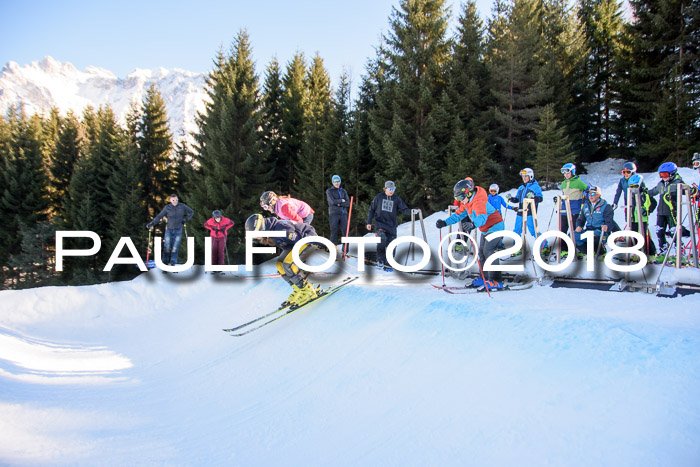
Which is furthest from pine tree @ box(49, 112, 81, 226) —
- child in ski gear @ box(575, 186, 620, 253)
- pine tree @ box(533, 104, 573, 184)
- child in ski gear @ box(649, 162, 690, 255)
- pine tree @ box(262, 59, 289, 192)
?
child in ski gear @ box(649, 162, 690, 255)

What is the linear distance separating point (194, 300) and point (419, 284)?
21.4 ft

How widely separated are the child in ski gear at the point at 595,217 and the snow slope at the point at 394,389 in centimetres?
234

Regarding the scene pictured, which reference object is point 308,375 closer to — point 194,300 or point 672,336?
point 672,336

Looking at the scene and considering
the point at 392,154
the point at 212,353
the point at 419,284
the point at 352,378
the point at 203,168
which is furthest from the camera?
the point at 203,168

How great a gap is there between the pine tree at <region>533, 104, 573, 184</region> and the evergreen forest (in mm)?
68

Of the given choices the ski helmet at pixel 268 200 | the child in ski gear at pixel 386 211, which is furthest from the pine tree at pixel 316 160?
the ski helmet at pixel 268 200

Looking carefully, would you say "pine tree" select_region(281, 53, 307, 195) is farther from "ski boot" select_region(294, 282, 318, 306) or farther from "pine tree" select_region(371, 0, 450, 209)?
"ski boot" select_region(294, 282, 318, 306)

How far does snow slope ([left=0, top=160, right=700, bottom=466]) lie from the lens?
3334mm

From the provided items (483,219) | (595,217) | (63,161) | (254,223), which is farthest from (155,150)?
(595,217)

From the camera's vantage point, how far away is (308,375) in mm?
5379

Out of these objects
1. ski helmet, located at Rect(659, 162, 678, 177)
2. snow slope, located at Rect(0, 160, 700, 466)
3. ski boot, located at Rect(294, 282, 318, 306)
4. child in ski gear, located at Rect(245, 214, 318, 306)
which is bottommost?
snow slope, located at Rect(0, 160, 700, 466)

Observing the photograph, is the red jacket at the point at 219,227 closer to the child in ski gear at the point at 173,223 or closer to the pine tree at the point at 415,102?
the child in ski gear at the point at 173,223

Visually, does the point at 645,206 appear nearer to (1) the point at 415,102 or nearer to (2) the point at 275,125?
(1) the point at 415,102

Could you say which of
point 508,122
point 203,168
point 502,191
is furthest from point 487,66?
point 203,168
